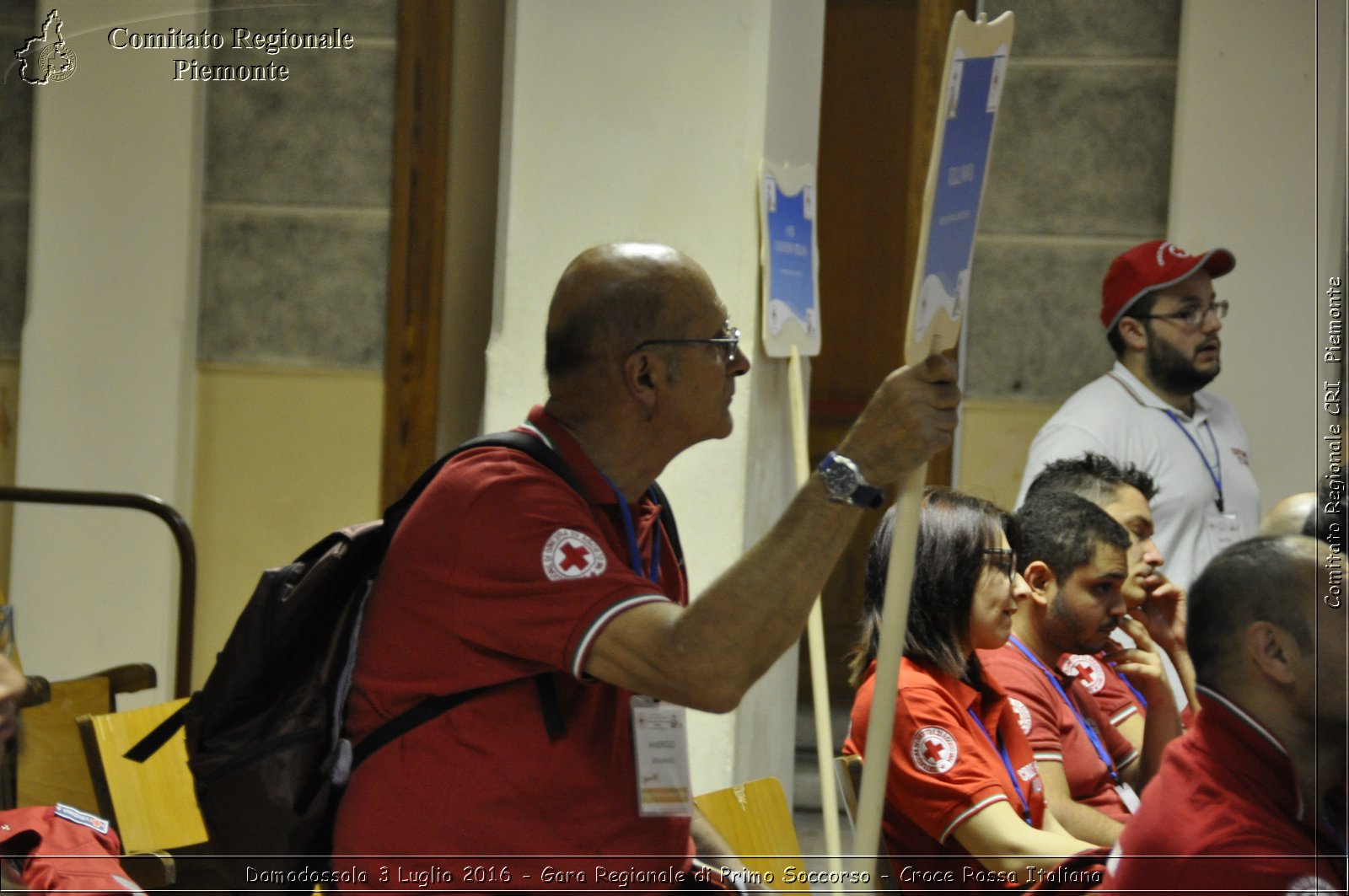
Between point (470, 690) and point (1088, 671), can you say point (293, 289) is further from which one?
point (470, 690)

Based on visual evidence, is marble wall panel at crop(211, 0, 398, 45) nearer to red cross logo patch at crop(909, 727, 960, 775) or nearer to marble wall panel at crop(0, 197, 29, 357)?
marble wall panel at crop(0, 197, 29, 357)

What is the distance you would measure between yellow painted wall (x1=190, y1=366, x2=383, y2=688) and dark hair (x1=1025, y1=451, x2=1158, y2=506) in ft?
6.90

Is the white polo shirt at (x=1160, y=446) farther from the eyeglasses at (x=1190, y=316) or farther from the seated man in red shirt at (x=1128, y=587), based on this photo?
the seated man in red shirt at (x=1128, y=587)

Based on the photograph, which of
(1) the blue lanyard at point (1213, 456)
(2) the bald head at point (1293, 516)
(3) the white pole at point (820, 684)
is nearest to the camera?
(2) the bald head at point (1293, 516)

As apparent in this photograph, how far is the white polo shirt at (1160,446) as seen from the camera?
3.13 meters

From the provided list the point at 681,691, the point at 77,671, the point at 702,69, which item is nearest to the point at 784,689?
the point at 702,69

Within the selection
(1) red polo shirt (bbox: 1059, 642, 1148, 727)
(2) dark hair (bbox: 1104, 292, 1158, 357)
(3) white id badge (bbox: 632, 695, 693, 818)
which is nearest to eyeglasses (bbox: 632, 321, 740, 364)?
(3) white id badge (bbox: 632, 695, 693, 818)

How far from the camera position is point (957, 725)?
1.99 meters

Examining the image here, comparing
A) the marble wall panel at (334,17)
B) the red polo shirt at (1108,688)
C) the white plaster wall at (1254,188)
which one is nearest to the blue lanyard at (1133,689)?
the red polo shirt at (1108,688)

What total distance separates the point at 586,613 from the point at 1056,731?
112 centimetres

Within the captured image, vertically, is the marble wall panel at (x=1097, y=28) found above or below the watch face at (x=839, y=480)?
above

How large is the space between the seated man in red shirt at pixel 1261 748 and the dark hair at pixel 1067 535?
117 centimetres

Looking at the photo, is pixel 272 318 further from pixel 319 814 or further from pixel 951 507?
pixel 319 814

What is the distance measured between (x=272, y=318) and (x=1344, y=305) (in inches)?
135
